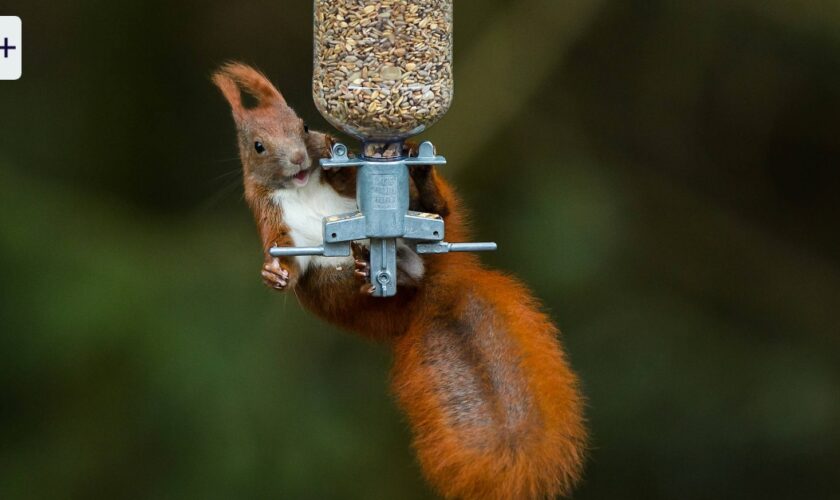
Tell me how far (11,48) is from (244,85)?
1486 millimetres

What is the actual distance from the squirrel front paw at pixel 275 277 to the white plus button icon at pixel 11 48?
1737mm

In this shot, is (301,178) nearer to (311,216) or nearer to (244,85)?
(311,216)

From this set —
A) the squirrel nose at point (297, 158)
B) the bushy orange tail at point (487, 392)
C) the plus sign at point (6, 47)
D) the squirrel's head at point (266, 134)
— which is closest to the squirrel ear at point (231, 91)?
the squirrel's head at point (266, 134)

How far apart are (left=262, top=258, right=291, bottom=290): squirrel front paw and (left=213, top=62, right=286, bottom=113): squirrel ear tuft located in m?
0.35

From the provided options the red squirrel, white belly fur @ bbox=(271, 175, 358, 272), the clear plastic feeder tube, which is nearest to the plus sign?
the red squirrel

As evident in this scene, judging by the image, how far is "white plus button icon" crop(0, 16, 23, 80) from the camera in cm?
415

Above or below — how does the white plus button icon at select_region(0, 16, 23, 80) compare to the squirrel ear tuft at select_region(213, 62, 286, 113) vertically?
below

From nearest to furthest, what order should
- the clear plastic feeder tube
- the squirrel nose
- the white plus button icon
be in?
the clear plastic feeder tube
the squirrel nose
the white plus button icon

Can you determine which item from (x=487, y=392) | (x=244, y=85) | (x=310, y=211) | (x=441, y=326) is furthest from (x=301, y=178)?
(x=487, y=392)

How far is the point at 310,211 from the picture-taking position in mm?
2914

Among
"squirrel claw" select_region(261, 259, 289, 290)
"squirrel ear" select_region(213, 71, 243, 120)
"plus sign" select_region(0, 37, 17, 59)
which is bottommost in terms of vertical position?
"squirrel claw" select_region(261, 259, 289, 290)

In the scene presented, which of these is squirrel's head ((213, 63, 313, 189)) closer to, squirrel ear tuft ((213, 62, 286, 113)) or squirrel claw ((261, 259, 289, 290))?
squirrel ear tuft ((213, 62, 286, 113))

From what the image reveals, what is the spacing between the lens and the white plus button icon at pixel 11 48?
4152 mm

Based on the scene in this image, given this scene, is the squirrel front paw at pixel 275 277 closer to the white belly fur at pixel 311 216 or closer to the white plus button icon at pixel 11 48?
the white belly fur at pixel 311 216
